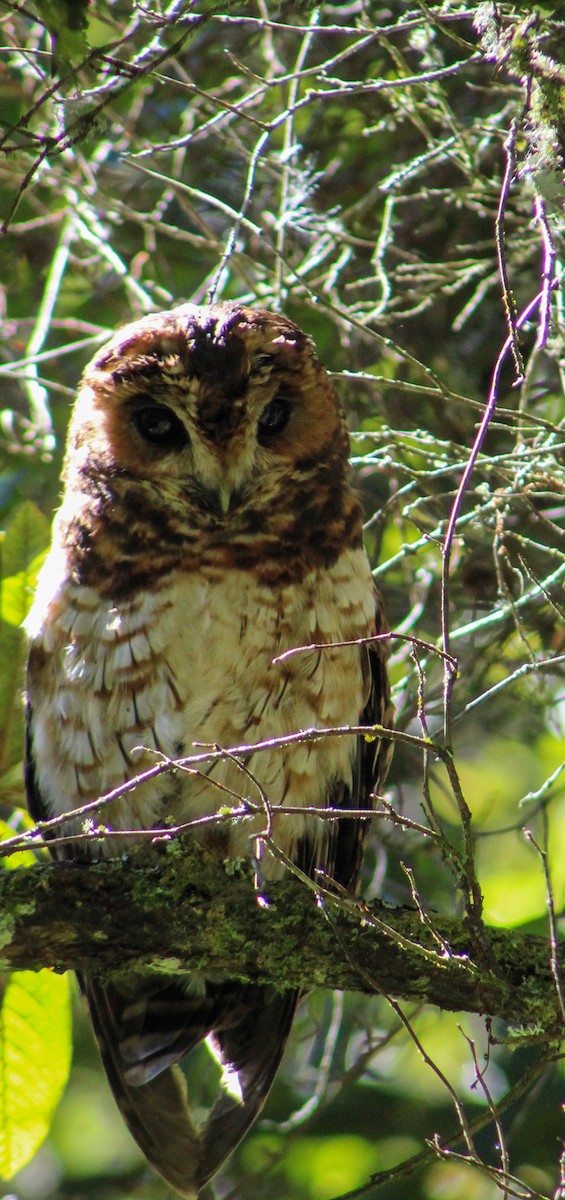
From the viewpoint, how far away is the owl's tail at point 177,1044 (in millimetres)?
2930

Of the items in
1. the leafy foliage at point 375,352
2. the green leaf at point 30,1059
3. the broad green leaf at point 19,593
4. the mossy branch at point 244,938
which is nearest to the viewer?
the mossy branch at point 244,938

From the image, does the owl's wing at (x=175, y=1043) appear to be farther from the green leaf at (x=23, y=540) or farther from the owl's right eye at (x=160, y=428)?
the owl's right eye at (x=160, y=428)

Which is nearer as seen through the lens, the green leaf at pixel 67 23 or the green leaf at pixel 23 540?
the green leaf at pixel 67 23

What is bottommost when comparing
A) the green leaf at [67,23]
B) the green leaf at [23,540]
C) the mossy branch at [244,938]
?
the mossy branch at [244,938]

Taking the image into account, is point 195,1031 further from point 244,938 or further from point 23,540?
point 23,540

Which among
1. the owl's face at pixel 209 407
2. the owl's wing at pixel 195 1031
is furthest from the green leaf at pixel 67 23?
the owl's wing at pixel 195 1031

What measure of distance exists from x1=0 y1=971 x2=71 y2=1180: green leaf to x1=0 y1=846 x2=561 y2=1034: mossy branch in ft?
1.65

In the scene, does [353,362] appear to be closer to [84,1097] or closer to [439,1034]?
[439,1034]

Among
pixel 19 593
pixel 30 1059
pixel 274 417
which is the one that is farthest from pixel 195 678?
pixel 30 1059

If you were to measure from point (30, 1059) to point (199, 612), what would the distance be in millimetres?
1038

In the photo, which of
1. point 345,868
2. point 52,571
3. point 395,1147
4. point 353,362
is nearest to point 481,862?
point 395,1147

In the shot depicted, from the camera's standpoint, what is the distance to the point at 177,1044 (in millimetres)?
3021

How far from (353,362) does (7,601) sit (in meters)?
1.27

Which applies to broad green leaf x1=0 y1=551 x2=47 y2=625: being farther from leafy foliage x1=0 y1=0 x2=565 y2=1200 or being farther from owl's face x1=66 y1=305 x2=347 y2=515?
owl's face x1=66 y1=305 x2=347 y2=515
